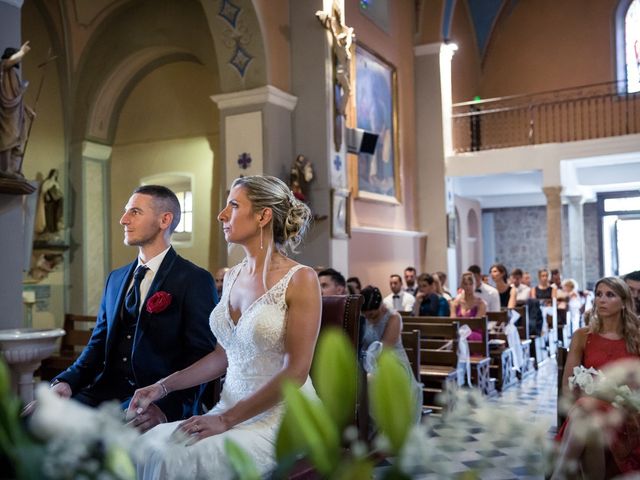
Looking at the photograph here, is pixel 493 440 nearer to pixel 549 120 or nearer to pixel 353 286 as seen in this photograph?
pixel 353 286

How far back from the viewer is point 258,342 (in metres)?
2.47

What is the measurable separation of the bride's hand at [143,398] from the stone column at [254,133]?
5863 millimetres

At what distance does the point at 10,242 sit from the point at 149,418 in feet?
9.81

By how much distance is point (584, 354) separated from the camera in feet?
12.9

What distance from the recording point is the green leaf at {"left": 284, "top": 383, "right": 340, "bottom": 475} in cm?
65

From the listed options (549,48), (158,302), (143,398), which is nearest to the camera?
(143,398)

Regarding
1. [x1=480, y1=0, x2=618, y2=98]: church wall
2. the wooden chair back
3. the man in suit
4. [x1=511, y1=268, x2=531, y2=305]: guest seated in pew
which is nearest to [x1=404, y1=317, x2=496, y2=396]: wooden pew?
the wooden chair back

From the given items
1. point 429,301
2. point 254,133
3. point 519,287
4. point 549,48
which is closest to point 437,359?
point 429,301

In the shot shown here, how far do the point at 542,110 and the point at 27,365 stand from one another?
14.2 meters

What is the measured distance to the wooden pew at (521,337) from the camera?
8.13m

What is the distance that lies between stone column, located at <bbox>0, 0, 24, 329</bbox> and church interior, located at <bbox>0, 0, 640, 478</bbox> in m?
0.01

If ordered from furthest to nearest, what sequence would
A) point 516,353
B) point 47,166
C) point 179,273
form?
point 47,166 → point 516,353 → point 179,273

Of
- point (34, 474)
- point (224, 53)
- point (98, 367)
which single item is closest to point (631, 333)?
point (98, 367)

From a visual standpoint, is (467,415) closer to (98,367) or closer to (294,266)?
(294,266)
